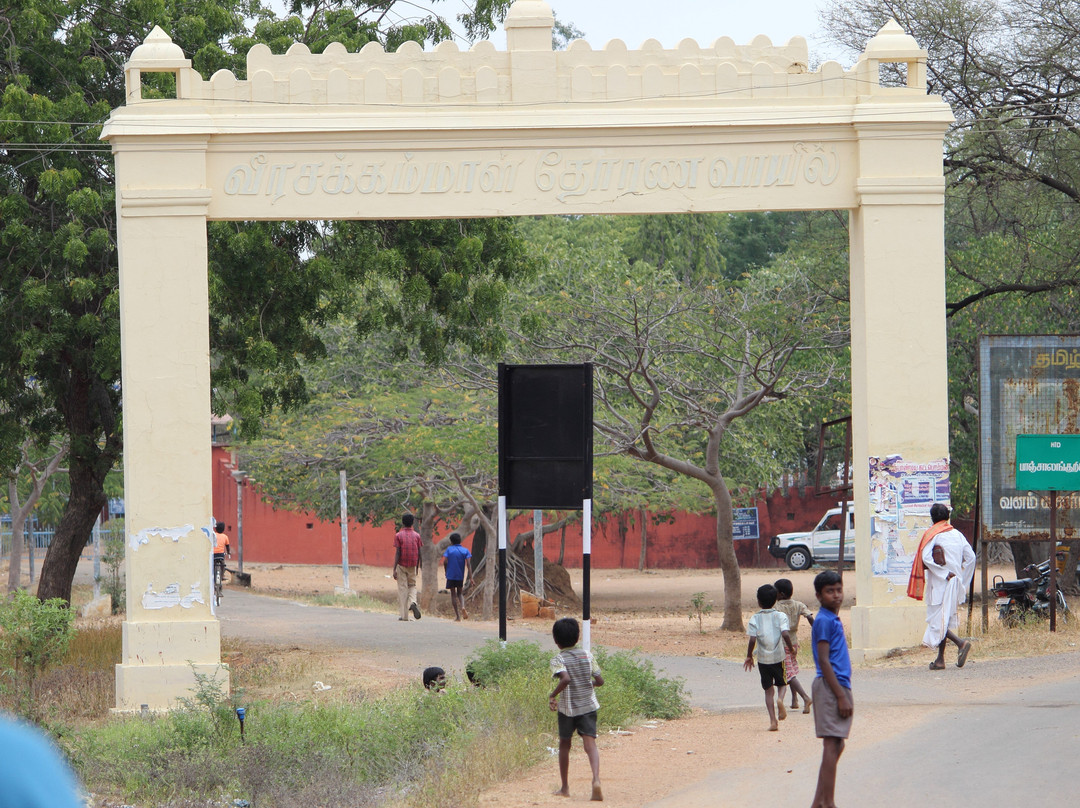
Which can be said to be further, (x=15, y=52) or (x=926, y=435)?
(x=15, y=52)

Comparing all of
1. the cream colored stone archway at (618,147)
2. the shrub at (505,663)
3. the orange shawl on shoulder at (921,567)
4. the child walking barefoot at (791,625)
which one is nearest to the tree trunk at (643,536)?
the cream colored stone archway at (618,147)

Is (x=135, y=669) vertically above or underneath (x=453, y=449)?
underneath

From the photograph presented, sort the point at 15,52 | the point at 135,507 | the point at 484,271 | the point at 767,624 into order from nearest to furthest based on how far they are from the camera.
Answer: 1. the point at 767,624
2. the point at 135,507
3. the point at 15,52
4. the point at 484,271

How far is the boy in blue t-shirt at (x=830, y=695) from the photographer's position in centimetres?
679

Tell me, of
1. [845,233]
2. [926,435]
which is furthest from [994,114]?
[926,435]

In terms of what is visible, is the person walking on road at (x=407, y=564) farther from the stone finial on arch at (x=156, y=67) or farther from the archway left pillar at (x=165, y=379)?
the stone finial on arch at (x=156, y=67)

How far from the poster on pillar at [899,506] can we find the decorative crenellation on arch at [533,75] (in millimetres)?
3819

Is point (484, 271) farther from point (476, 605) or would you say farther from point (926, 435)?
point (476, 605)

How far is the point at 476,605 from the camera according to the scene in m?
27.1

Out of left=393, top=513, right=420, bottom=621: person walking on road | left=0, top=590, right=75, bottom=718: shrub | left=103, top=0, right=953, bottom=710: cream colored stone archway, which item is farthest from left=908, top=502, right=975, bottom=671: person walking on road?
left=393, top=513, right=420, bottom=621: person walking on road

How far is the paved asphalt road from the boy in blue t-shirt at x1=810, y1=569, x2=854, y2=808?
Result: 57 centimetres

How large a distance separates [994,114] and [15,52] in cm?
1315

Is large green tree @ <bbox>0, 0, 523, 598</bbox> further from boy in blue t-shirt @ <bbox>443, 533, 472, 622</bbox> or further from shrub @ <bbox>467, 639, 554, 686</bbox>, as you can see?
shrub @ <bbox>467, 639, 554, 686</bbox>

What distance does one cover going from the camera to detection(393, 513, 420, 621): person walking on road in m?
19.1
